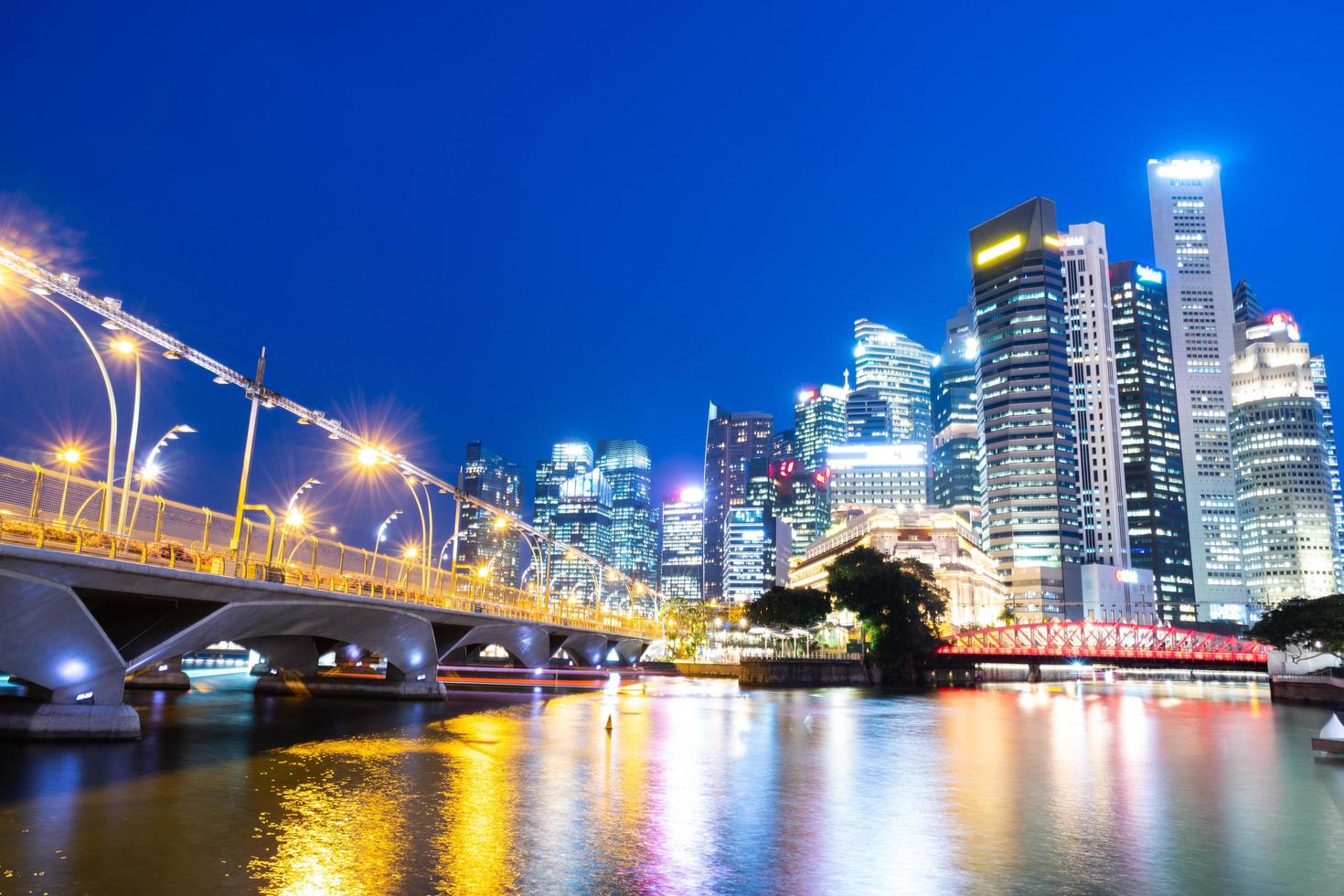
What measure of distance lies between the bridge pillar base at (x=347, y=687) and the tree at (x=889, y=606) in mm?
63231

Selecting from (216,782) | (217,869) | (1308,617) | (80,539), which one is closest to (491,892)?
(217,869)

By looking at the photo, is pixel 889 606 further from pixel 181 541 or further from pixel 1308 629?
pixel 181 541

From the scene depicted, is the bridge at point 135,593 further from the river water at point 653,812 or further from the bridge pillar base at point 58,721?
the river water at point 653,812

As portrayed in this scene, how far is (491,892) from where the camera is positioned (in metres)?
17.2

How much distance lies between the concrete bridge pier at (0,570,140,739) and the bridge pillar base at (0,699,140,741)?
35 millimetres

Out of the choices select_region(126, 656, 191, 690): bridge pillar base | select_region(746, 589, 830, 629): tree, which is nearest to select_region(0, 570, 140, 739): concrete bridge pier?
select_region(126, 656, 191, 690): bridge pillar base

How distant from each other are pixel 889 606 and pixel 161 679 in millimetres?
81485

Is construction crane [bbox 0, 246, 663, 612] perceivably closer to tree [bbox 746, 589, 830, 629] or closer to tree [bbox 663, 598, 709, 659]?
tree [bbox 746, 589, 830, 629]

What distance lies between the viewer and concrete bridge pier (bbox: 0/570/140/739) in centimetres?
3062

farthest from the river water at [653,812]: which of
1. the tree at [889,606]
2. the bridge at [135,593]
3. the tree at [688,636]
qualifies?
the tree at [688,636]

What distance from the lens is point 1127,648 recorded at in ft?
407

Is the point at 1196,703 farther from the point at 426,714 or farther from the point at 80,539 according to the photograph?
the point at 80,539

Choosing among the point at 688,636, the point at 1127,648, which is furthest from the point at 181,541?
the point at 688,636

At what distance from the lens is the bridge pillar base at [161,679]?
247 ft
